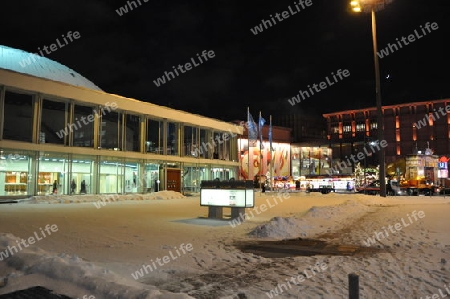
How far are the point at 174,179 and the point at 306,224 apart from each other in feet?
99.7

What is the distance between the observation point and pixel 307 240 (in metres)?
12.1

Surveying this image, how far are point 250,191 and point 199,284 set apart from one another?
376 inches

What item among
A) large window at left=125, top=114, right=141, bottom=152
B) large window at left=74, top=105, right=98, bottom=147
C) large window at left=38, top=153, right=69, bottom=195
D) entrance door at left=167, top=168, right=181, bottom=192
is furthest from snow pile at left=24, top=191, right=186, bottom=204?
entrance door at left=167, top=168, right=181, bottom=192

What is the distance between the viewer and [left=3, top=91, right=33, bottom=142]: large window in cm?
2973

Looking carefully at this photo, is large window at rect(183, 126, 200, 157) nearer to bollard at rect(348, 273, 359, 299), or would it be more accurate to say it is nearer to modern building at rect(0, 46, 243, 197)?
modern building at rect(0, 46, 243, 197)

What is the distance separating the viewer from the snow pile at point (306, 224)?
1286 centimetres

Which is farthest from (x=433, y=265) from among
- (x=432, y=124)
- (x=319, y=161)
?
(x=432, y=124)

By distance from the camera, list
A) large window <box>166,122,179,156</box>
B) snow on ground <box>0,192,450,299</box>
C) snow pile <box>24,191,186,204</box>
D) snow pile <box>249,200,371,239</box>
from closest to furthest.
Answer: snow on ground <box>0,192,450,299</box>
snow pile <box>249,200,371,239</box>
snow pile <box>24,191,186,204</box>
large window <box>166,122,179,156</box>

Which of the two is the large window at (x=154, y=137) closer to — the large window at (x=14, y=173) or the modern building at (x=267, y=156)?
the large window at (x=14, y=173)

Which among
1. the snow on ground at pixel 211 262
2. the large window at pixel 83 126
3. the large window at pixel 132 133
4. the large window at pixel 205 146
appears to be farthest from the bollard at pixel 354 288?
the large window at pixel 205 146

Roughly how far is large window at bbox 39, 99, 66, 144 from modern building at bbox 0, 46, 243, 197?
0.26ft

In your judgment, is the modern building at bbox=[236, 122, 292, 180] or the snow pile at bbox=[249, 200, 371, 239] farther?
the modern building at bbox=[236, 122, 292, 180]

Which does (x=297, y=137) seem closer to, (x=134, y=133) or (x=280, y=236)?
(x=134, y=133)

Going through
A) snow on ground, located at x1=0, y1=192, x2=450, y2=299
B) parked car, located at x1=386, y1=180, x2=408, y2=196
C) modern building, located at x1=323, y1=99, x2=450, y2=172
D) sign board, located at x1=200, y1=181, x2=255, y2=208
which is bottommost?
snow on ground, located at x1=0, y1=192, x2=450, y2=299
